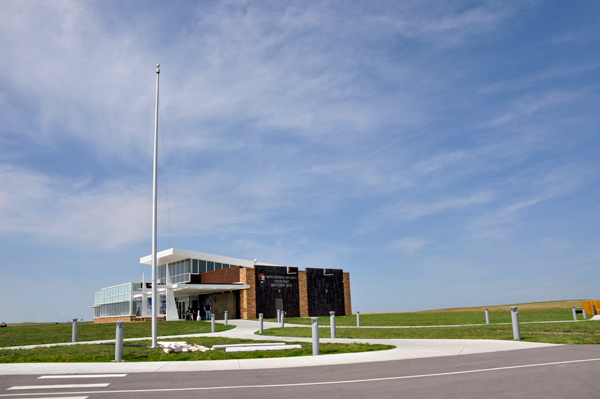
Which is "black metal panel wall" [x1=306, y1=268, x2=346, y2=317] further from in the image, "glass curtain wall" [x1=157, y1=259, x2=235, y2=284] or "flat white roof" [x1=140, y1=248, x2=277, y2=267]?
"glass curtain wall" [x1=157, y1=259, x2=235, y2=284]

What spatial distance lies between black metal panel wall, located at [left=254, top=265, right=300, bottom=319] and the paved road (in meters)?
35.4

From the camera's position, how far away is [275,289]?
150 feet

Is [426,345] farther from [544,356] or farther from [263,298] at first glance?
[263,298]

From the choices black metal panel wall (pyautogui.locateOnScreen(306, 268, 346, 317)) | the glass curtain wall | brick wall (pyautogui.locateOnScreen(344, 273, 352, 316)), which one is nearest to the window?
the glass curtain wall

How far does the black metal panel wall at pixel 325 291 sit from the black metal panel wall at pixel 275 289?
1.91 m

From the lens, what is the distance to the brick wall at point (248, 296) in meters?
43.0

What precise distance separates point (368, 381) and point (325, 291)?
140 ft

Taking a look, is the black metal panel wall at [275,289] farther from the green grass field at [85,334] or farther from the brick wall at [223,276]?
the green grass field at [85,334]

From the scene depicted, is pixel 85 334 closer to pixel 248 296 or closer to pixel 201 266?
pixel 248 296

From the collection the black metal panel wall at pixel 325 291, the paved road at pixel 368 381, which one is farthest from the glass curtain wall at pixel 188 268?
the paved road at pixel 368 381

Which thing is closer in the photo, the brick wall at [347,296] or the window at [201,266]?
the window at [201,266]

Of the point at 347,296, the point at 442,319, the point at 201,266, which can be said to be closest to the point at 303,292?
the point at 347,296

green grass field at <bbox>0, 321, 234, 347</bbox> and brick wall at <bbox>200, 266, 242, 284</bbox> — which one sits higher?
brick wall at <bbox>200, 266, 242, 284</bbox>

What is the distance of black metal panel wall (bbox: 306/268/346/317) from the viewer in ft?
159
